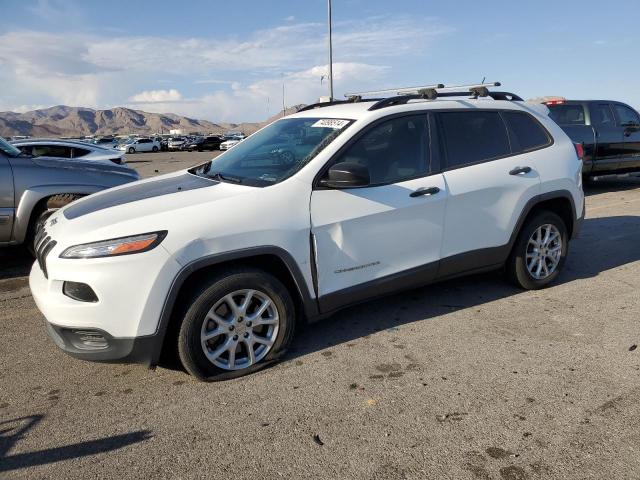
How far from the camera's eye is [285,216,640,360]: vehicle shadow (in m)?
3.98

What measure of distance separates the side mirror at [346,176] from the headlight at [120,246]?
112cm

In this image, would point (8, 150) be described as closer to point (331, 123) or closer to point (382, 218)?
point (331, 123)

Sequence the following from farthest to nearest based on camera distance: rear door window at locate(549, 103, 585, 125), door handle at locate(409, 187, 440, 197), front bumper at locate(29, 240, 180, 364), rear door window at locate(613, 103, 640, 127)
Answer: rear door window at locate(613, 103, 640, 127) < rear door window at locate(549, 103, 585, 125) < door handle at locate(409, 187, 440, 197) < front bumper at locate(29, 240, 180, 364)

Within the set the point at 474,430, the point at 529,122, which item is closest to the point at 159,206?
the point at 474,430

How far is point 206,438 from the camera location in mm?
2725

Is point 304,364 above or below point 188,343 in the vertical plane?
below

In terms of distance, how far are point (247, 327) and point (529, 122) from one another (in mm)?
3207

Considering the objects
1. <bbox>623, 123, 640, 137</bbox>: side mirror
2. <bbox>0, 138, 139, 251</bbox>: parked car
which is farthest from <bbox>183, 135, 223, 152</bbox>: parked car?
<bbox>0, 138, 139, 251</bbox>: parked car

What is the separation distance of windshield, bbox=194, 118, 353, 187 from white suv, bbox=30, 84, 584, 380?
0.06 feet

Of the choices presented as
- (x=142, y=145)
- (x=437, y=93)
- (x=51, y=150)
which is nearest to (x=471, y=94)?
(x=437, y=93)

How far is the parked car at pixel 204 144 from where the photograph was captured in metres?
48.6

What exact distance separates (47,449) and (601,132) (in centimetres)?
1078

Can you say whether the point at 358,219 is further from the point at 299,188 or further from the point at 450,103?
the point at 450,103

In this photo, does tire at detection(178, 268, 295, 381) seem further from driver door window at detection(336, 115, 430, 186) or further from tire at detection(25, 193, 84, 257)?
tire at detection(25, 193, 84, 257)
